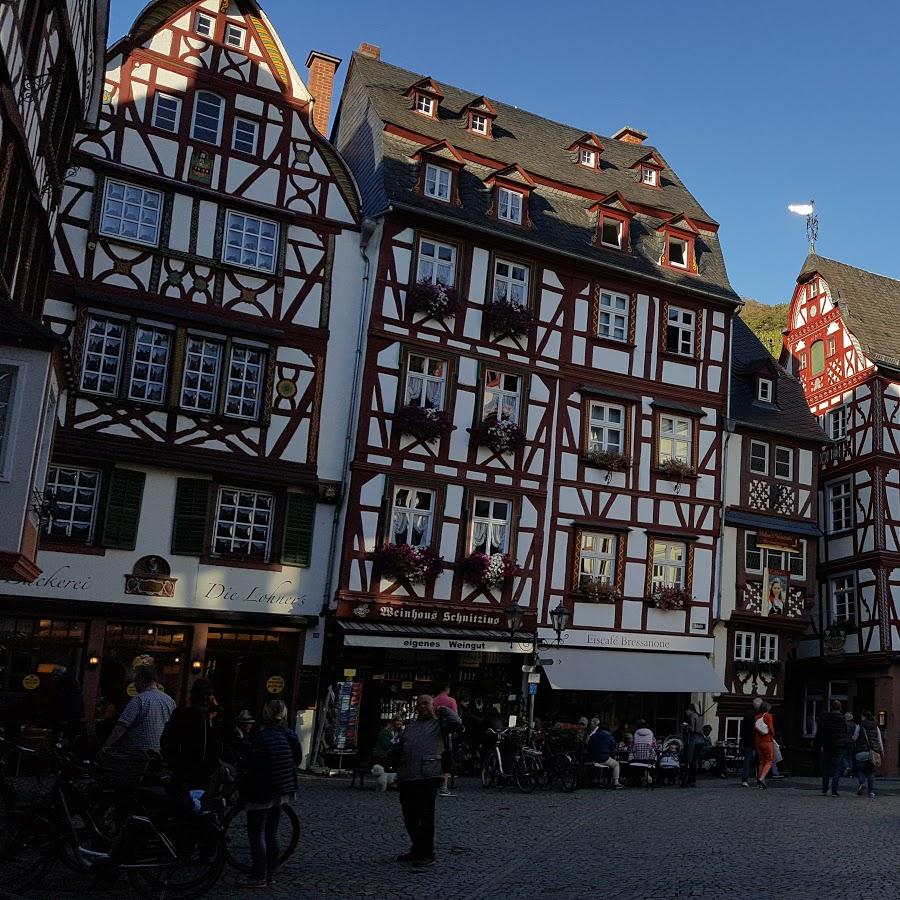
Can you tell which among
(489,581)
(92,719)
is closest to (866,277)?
(489,581)

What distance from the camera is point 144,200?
24.5 meters

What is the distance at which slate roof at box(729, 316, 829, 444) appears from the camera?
32812mm

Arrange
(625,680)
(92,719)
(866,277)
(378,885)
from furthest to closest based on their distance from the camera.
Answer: (866,277), (625,680), (92,719), (378,885)

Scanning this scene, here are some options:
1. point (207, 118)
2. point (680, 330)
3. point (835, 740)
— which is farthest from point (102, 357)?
point (835, 740)

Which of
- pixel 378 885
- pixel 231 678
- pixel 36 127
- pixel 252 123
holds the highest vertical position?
pixel 252 123

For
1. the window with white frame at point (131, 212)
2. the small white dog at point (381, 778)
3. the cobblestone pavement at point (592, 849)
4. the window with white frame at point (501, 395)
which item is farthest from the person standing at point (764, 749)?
the window with white frame at point (131, 212)

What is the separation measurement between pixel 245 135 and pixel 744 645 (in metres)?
18.6

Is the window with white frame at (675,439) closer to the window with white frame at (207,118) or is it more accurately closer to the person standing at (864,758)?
the person standing at (864,758)

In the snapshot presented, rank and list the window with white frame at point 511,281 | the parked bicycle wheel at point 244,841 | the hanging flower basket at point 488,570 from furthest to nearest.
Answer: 1. the window with white frame at point 511,281
2. the hanging flower basket at point 488,570
3. the parked bicycle wheel at point 244,841

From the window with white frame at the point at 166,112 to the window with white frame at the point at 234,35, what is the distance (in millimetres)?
2073

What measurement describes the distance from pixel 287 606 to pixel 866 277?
26.6 m

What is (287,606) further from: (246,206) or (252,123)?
(252,123)

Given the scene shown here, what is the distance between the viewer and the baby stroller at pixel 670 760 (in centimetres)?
2430

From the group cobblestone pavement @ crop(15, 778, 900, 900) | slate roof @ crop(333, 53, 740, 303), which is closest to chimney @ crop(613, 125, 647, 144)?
slate roof @ crop(333, 53, 740, 303)
